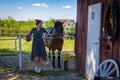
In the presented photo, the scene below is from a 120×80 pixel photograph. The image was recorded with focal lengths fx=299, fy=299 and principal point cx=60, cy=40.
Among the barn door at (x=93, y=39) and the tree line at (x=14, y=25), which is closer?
the barn door at (x=93, y=39)

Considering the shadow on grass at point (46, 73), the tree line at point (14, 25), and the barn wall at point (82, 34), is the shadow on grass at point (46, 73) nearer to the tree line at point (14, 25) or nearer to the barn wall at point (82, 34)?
the barn wall at point (82, 34)

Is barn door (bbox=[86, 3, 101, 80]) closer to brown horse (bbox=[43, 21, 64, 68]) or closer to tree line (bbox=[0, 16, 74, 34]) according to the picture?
brown horse (bbox=[43, 21, 64, 68])

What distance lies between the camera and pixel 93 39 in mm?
7664

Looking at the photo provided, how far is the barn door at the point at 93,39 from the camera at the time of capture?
23.9 ft

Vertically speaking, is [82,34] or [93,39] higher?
[82,34]

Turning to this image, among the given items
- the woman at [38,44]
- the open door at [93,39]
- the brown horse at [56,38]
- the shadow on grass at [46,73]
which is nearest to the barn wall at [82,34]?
the open door at [93,39]

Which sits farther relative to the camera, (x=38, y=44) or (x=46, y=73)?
(x=46, y=73)

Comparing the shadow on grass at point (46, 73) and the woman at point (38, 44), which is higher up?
the woman at point (38, 44)

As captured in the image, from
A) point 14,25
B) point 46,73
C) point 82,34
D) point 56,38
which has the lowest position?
point 46,73

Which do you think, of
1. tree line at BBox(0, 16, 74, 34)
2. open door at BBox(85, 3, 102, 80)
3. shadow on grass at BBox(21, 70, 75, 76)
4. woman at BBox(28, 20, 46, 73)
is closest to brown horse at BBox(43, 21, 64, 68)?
shadow on grass at BBox(21, 70, 75, 76)

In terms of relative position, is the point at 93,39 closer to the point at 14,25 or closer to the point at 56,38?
the point at 56,38

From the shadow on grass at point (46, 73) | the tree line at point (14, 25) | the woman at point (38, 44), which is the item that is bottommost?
the shadow on grass at point (46, 73)

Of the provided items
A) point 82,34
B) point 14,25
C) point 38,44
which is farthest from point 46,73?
point 14,25

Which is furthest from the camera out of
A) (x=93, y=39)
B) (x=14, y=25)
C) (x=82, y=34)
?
(x=14, y=25)
